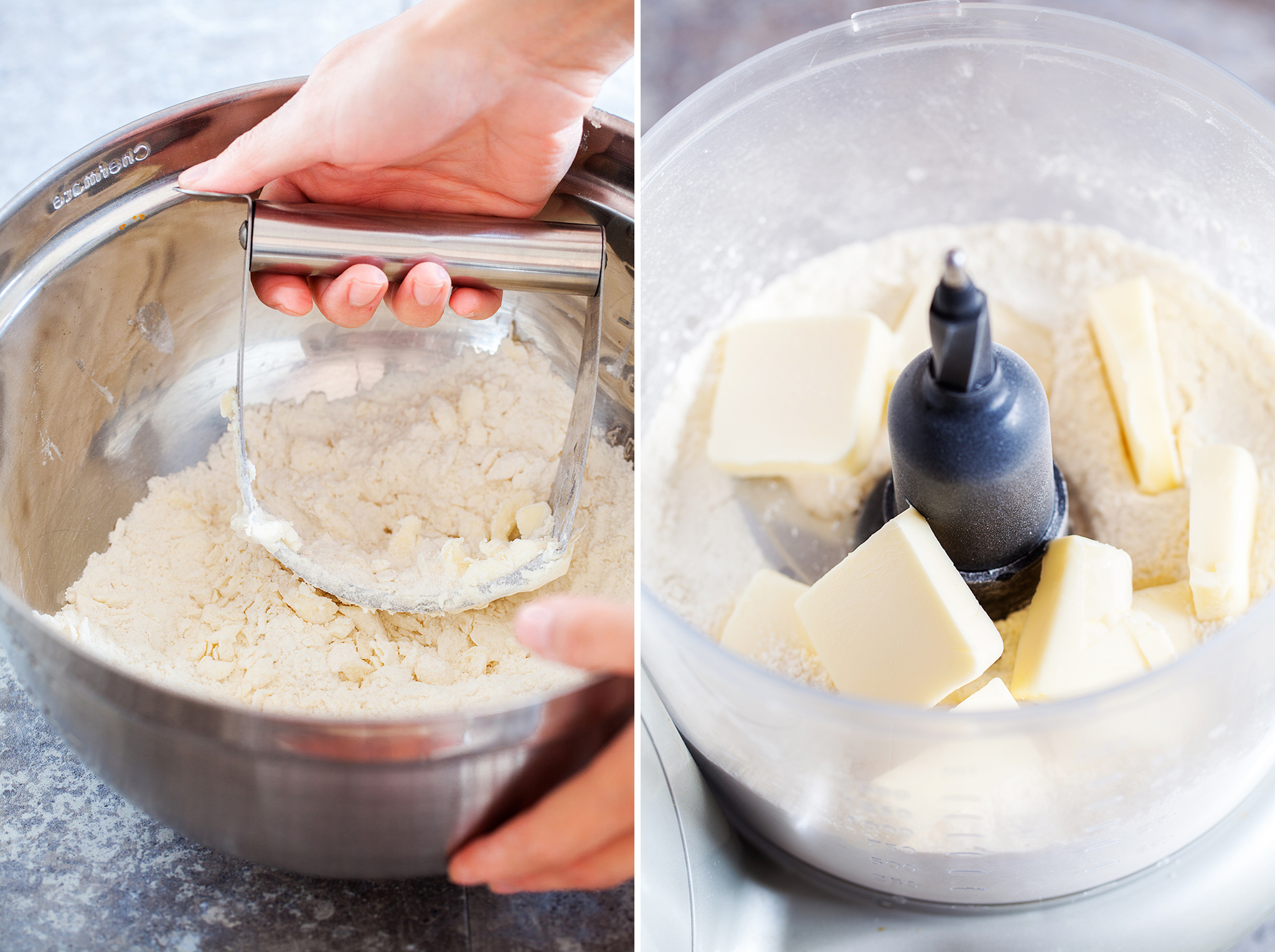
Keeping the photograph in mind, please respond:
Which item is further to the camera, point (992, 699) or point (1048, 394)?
point (1048, 394)

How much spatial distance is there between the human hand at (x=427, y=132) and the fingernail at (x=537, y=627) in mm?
146

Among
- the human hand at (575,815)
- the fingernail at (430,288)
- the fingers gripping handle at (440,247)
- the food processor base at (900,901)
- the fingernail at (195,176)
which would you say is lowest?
the food processor base at (900,901)

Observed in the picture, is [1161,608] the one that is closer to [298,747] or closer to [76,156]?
[298,747]

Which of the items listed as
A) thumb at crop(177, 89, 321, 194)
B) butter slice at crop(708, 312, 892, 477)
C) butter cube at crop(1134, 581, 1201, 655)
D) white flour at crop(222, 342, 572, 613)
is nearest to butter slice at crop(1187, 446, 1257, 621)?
butter cube at crop(1134, 581, 1201, 655)

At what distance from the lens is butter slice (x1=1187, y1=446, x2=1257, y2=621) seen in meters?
0.32

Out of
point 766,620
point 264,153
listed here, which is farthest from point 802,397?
point 264,153

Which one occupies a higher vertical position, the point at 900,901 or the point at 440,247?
the point at 440,247

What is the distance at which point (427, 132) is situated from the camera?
16.1 inches

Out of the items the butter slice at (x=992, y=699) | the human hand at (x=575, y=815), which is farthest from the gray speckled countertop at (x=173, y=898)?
the butter slice at (x=992, y=699)

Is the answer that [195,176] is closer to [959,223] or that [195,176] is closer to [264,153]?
[264,153]

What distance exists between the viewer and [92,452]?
1.37ft

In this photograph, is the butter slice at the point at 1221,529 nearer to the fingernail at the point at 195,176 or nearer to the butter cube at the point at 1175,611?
the butter cube at the point at 1175,611

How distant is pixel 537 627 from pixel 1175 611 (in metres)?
0.20

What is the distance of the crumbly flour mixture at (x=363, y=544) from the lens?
0.36 metres
